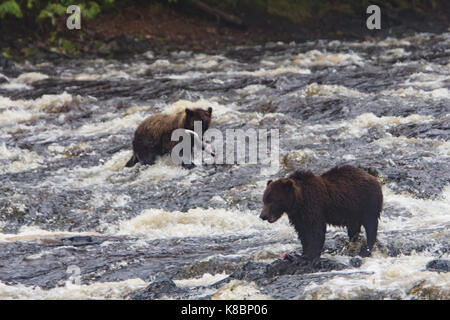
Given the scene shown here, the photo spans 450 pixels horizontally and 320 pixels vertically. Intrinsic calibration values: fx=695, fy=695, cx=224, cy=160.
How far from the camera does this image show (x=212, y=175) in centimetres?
963

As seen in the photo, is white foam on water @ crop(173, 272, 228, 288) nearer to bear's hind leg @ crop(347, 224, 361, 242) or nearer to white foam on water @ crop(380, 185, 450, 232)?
bear's hind leg @ crop(347, 224, 361, 242)

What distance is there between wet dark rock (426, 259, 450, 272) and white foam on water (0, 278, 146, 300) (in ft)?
7.69

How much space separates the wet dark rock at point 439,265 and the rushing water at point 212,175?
5 centimetres

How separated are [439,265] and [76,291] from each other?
294 cm

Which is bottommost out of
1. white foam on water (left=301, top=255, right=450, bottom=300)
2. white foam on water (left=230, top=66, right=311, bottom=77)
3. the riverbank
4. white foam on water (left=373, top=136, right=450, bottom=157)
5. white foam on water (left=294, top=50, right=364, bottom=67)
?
white foam on water (left=301, top=255, right=450, bottom=300)

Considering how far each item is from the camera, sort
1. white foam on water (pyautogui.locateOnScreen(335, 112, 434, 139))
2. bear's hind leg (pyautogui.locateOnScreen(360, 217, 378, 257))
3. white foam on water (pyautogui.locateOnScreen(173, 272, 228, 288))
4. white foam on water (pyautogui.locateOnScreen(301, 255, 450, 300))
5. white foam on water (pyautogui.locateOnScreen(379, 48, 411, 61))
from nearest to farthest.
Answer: white foam on water (pyautogui.locateOnScreen(301, 255, 450, 300)) → white foam on water (pyautogui.locateOnScreen(173, 272, 228, 288)) → bear's hind leg (pyautogui.locateOnScreen(360, 217, 378, 257)) → white foam on water (pyautogui.locateOnScreen(335, 112, 434, 139)) → white foam on water (pyautogui.locateOnScreen(379, 48, 411, 61))

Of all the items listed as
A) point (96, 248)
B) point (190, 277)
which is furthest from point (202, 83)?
point (190, 277)

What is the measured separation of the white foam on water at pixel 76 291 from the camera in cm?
560

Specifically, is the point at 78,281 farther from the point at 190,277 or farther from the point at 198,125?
the point at 198,125

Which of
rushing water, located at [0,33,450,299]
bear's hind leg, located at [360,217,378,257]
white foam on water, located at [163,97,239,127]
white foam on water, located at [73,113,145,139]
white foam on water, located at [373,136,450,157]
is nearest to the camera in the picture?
rushing water, located at [0,33,450,299]

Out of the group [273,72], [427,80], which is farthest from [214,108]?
[427,80]

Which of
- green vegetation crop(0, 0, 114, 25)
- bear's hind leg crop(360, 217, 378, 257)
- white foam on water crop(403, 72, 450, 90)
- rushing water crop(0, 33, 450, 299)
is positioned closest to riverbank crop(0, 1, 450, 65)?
green vegetation crop(0, 0, 114, 25)

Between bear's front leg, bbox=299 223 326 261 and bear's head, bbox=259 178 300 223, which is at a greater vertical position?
bear's head, bbox=259 178 300 223

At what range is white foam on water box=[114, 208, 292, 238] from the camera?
761 centimetres
